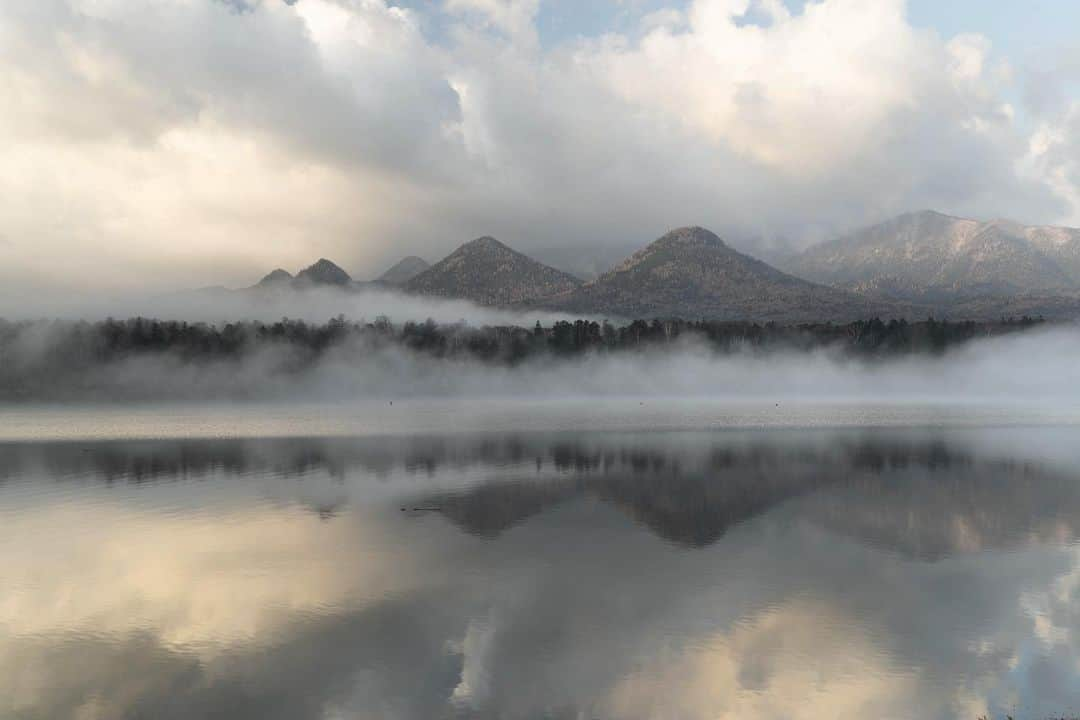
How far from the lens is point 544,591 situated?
1055 inches

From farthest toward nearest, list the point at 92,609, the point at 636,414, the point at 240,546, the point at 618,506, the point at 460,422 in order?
the point at 636,414 < the point at 460,422 < the point at 618,506 < the point at 240,546 < the point at 92,609

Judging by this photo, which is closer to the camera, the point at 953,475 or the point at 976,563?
the point at 976,563

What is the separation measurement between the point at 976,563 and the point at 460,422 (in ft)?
275

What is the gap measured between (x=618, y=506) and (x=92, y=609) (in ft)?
82.9

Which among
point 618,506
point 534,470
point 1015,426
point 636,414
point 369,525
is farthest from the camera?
point 636,414

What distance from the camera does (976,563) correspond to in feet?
99.2

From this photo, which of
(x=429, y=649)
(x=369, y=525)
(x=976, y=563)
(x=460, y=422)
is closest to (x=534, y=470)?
(x=369, y=525)

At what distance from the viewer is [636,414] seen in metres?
127

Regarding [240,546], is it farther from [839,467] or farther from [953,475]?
[953,475]

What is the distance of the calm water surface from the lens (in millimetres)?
18938

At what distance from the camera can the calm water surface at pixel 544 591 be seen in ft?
62.1

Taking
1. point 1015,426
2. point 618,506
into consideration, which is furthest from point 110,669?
point 1015,426

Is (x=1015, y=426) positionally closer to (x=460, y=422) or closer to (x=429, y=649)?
(x=460, y=422)

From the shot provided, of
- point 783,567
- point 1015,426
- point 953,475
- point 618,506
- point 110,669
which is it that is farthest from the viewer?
point 1015,426
